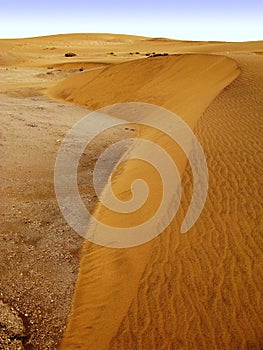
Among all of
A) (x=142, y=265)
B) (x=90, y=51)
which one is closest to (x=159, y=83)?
(x=142, y=265)

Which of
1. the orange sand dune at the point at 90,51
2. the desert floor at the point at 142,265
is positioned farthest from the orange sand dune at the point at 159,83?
the orange sand dune at the point at 90,51

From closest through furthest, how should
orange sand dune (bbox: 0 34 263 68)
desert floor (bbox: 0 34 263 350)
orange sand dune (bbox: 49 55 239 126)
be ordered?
desert floor (bbox: 0 34 263 350) < orange sand dune (bbox: 49 55 239 126) < orange sand dune (bbox: 0 34 263 68)

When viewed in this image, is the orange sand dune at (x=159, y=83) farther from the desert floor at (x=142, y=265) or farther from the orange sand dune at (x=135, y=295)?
the orange sand dune at (x=135, y=295)

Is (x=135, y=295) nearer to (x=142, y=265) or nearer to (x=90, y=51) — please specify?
(x=142, y=265)

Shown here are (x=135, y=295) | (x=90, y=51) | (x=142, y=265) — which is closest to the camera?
(x=135, y=295)

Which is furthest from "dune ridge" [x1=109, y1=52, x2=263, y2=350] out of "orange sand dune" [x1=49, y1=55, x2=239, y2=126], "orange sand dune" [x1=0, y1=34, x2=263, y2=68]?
"orange sand dune" [x1=0, y1=34, x2=263, y2=68]

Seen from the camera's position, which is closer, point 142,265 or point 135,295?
point 135,295

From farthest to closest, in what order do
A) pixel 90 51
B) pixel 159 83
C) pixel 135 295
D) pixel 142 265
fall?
pixel 90 51 → pixel 159 83 → pixel 142 265 → pixel 135 295

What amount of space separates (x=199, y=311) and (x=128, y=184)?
12.2 ft

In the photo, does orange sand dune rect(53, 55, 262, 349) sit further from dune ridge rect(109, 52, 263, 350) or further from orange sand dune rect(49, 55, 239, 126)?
orange sand dune rect(49, 55, 239, 126)

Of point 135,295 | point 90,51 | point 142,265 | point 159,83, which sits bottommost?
point 135,295

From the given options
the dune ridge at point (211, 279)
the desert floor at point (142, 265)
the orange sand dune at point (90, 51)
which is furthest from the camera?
the orange sand dune at point (90, 51)

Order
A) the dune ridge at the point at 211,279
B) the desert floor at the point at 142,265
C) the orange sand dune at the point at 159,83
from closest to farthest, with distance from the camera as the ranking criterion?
1. the dune ridge at the point at 211,279
2. the desert floor at the point at 142,265
3. the orange sand dune at the point at 159,83

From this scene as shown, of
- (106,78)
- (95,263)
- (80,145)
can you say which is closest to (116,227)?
(95,263)
